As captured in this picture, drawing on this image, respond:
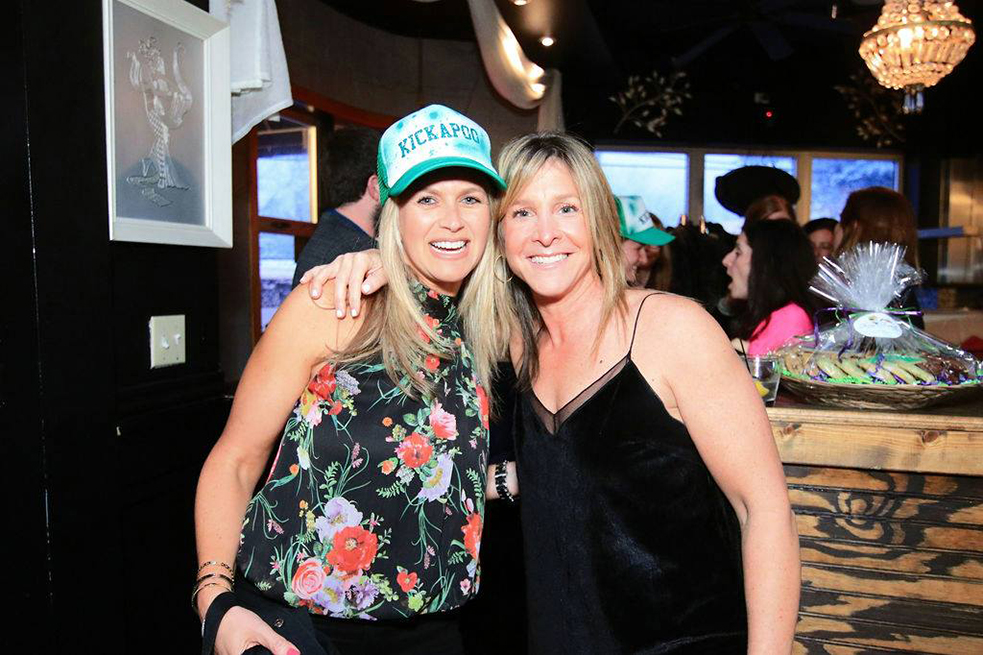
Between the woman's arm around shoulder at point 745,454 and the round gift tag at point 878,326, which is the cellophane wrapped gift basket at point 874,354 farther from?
the woman's arm around shoulder at point 745,454

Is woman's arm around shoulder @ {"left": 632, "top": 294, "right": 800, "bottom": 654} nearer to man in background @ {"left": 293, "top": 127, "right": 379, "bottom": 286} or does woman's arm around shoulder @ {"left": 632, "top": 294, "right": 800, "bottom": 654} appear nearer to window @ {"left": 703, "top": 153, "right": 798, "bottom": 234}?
man in background @ {"left": 293, "top": 127, "right": 379, "bottom": 286}

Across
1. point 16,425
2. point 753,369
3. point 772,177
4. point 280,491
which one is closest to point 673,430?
point 753,369

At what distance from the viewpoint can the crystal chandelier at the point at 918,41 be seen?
13.8 feet

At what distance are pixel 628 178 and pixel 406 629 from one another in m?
7.33

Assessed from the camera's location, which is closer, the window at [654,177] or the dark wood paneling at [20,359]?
the dark wood paneling at [20,359]

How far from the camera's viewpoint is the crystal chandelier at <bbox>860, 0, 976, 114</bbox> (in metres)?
4.20

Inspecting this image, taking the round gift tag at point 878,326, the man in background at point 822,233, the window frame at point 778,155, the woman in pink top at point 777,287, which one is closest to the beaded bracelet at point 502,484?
the round gift tag at point 878,326

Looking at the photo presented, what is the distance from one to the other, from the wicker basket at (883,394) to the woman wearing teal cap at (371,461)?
0.72 metres

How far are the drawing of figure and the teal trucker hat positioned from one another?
0.74 metres

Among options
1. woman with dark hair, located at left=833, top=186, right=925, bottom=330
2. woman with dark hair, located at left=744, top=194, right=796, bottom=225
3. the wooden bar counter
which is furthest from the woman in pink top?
the wooden bar counter

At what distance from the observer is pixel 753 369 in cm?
160

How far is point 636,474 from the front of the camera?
1.23 m

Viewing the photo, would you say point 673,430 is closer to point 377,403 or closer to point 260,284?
point 377,403

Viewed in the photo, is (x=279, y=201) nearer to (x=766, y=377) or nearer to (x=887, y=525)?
(x=766, y=377)
